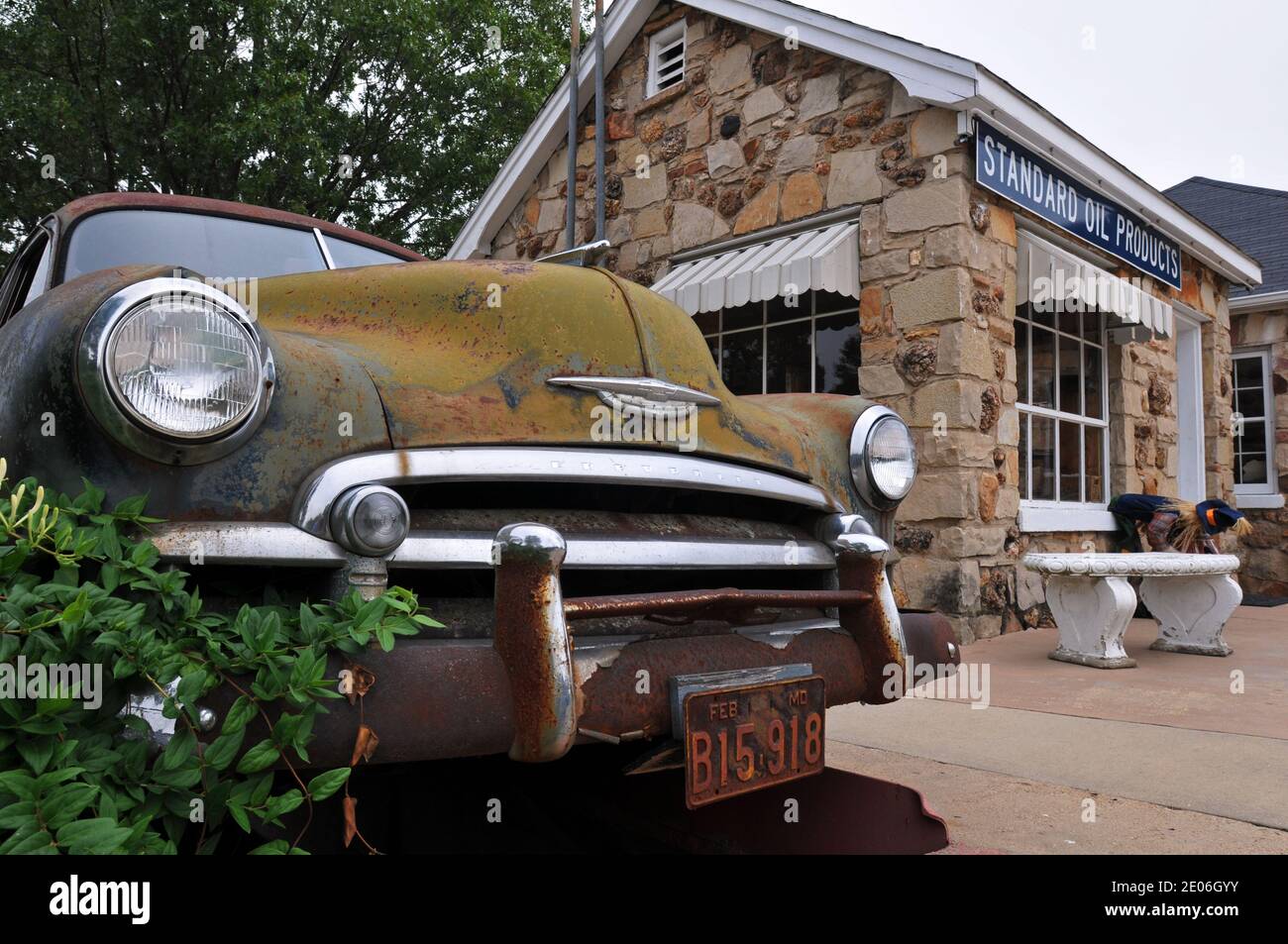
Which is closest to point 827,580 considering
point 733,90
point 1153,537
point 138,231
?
point 138,231

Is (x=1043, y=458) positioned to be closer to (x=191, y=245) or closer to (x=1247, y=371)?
(x=1247, y=371)

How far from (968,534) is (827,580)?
11.5 feet

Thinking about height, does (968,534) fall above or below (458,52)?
below

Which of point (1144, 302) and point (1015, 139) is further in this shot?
point (1144, 302)

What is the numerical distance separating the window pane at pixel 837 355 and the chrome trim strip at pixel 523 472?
173 inches

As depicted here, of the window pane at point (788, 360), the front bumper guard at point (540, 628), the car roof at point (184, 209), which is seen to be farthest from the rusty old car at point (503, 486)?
the window pane at point (788, 360)

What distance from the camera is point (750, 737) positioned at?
1.61m

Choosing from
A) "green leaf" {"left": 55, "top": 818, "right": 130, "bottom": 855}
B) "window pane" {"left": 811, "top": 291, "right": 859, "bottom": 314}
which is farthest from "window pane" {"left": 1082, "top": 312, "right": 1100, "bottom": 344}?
"green leaf" {"left": 55, "top": 818, "right": 130, "bottom": 855}

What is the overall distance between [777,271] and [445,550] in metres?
4.71

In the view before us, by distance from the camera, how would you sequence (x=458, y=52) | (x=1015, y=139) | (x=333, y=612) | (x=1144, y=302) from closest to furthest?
(x=333, y=612)
(x=1015, y=139)
(x=1144, y=302)
(x=458, y=52)

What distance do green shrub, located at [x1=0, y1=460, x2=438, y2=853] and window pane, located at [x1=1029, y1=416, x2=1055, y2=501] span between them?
19.6 feet

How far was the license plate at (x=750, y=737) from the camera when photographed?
1.53 meters

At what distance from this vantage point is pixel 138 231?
8.10 ft
